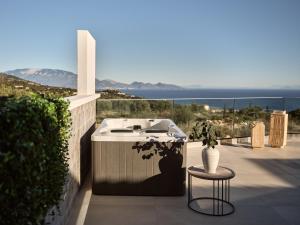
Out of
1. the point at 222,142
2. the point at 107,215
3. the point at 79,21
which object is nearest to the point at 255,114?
the point at 222,142

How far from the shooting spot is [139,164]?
3.97 m

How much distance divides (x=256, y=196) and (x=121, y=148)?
1.84m

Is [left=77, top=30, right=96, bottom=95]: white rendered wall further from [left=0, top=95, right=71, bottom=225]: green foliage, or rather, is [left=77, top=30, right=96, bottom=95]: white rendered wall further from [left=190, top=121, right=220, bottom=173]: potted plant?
[left=0, top=95, right=71, bottom=225]: green foliage

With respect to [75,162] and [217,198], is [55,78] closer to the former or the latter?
[75,162]

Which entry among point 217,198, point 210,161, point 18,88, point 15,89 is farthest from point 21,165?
point 217,198

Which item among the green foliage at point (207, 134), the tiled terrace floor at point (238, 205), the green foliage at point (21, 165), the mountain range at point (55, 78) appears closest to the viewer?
the green foliage at point (21, 165)

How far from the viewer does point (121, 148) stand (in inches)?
156

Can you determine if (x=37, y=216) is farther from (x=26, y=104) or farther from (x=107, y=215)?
(x=107, y=215)

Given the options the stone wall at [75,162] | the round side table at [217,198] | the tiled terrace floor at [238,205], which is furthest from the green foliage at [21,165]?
the round side table at [217,198]

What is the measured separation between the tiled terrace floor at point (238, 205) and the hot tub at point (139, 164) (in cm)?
13

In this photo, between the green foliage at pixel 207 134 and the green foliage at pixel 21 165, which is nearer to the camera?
the green foliage at pixel 21 165

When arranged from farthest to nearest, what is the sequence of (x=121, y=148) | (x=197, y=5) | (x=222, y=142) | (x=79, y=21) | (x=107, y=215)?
1. (x=79, y=21)
2. (x=197, y=5)
3. (x=222, y=142)
4. (x=121, y=148)
5. (x=107, y=215)

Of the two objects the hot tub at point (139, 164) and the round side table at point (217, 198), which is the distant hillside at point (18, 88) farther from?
the round side table at point (217, 198)

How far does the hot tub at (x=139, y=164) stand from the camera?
3.95 m
